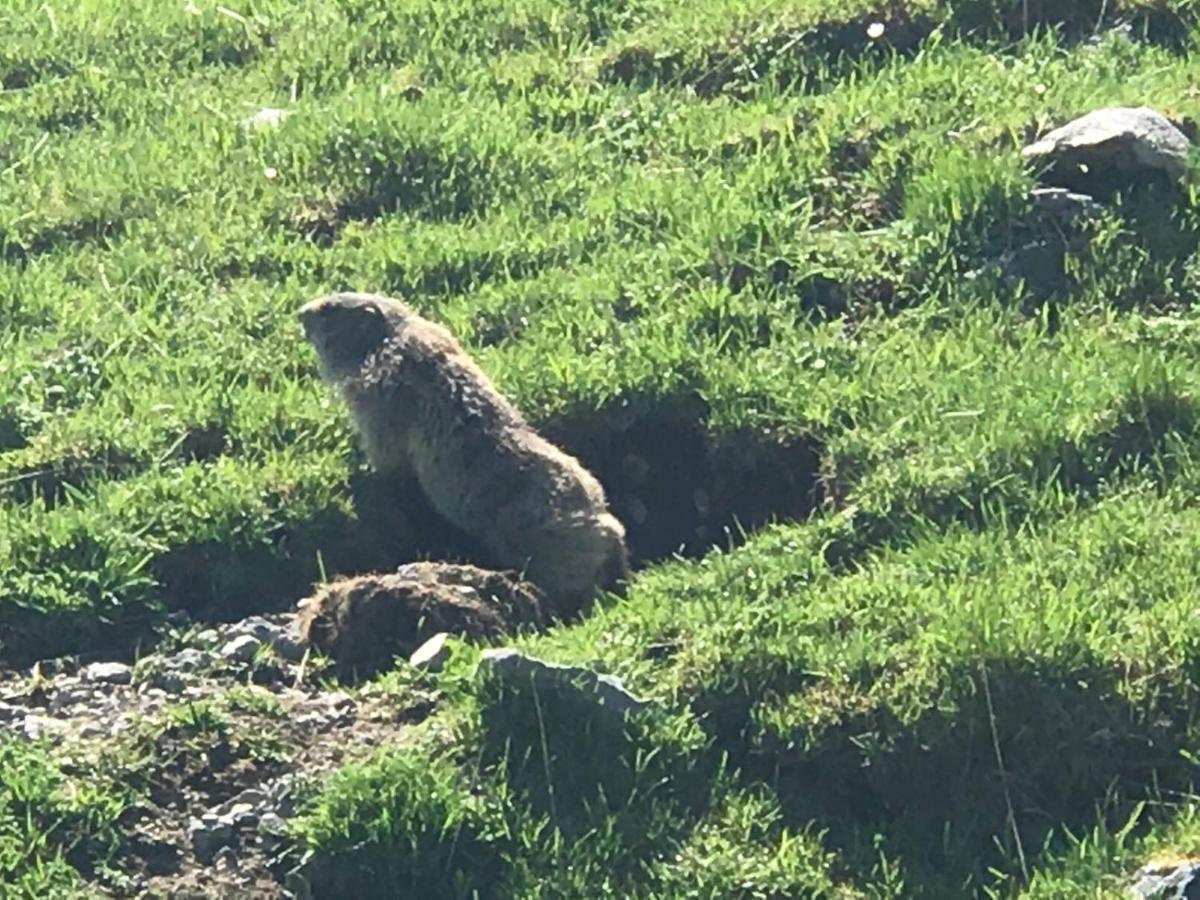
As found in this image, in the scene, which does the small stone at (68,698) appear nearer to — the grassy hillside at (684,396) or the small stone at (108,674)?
the small stone at (108,674)

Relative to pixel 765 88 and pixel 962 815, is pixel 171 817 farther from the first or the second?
pixel 765 88

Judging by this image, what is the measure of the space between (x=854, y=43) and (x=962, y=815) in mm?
4565

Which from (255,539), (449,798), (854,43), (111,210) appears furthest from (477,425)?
(854,43)

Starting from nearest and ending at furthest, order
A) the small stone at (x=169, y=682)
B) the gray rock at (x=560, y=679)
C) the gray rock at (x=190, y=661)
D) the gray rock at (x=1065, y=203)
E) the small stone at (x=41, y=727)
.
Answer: the gray rock at (x=560, y=679)
the small stone at (x=41, y=727)
the small stone at (x=169, y=682)
the gray rock at (x=190, y=661)
the gray rock at (x=1065, y=203)

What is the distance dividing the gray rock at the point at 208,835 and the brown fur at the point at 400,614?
770 millimetres

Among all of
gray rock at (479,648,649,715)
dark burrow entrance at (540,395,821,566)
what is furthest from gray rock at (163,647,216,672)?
dark burrow entrance at (540,395,821,566)

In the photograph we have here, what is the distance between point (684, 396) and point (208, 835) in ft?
7.73

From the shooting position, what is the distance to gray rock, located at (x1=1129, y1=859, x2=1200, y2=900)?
5.37 metres

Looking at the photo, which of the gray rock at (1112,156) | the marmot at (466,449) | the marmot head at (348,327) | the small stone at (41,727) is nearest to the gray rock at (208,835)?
the small stone at (41,727)

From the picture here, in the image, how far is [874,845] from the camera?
19.0ft

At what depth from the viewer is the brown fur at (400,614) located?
6.64 metres

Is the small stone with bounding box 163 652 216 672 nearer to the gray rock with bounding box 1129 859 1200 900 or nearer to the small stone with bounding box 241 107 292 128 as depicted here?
the gray rock with bounding box 1129 859 1200 900

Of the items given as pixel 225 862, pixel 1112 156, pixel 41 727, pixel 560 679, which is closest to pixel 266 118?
pixel 1112 156

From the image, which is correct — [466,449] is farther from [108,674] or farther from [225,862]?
[225,862]
